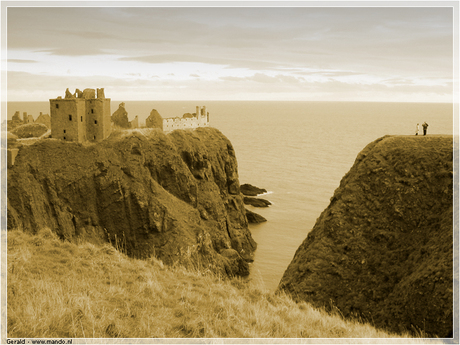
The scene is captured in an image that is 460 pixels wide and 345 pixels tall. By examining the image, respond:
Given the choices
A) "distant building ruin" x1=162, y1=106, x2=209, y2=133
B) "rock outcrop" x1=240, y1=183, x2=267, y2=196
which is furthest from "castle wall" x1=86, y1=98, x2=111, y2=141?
"rock outcrop" x1=240, y1=183, x2=267, y2=196

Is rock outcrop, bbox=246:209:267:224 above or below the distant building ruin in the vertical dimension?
below

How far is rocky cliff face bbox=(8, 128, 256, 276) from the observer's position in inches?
1478

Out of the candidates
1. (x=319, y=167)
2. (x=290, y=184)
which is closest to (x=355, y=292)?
(x=290, y=184)

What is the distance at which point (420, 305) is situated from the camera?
16.2m

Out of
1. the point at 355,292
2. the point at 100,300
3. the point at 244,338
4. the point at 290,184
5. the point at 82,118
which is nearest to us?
the point at 244,338

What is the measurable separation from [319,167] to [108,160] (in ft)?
240

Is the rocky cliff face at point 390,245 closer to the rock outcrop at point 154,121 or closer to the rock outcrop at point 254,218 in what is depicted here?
the rock outcrop at point 154,121

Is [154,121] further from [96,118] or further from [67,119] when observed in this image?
[67,119]

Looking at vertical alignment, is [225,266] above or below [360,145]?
below

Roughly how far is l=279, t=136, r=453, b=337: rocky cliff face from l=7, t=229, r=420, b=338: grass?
16.3 ft

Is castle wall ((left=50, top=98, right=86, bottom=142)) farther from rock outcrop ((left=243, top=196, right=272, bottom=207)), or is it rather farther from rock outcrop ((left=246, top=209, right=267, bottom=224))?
rock outcrop ((left=243, top=196, right=272, bottom=207))

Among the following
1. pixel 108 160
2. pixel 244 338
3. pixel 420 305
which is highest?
pixel 108 160

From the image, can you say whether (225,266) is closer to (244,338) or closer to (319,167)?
(244,338)

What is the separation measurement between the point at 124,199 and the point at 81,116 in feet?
34.5
